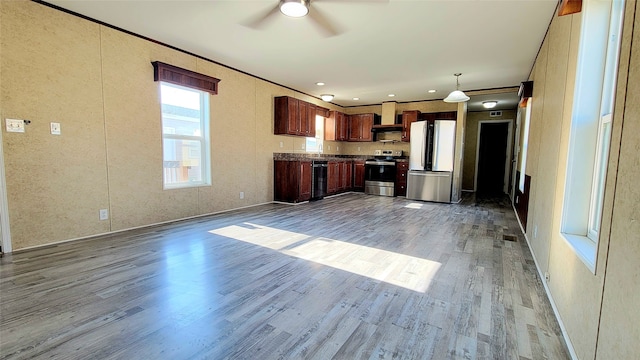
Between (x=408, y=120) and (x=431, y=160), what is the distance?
4.12 ft

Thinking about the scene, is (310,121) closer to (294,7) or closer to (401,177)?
(401,177)

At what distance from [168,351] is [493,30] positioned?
168 inches

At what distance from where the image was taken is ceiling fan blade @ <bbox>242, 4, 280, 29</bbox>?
2947 mm

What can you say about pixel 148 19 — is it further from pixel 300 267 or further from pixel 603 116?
pixel 603 116

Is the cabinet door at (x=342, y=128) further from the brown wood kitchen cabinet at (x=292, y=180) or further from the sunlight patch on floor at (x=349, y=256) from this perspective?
the sunlight patch on floor at (x=349, y=256)

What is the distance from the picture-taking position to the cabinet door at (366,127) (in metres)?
7.94

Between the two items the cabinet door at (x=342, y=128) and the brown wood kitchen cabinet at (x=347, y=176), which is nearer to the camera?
the brown wood kitchen cabinet at (x=347, y=176)

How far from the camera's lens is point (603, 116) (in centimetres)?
166

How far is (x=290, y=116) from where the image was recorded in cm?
598

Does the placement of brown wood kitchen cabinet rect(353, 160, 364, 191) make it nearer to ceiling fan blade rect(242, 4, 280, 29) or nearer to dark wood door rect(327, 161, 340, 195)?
dark wood door rect(327, 161, 340, 195)

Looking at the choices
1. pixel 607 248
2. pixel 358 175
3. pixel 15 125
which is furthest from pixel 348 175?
pixel 607 248

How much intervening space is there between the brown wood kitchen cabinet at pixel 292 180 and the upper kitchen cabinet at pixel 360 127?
258cm

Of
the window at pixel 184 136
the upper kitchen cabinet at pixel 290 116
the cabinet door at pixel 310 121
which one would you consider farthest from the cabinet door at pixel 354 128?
the window at pixel 184 136

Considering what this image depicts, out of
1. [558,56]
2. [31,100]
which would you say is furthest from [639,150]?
[31,100]
